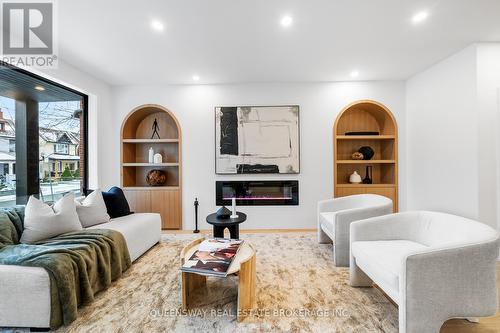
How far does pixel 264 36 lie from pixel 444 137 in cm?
269

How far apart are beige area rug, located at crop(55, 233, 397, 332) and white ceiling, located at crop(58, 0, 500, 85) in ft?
8.18

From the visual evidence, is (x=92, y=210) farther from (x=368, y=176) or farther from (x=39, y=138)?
(x=368, y=176)

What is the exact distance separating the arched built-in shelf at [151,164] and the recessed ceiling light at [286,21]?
234 cm

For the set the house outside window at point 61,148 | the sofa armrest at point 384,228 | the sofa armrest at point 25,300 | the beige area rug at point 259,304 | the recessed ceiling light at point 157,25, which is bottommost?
the beige area rug at point 259,304

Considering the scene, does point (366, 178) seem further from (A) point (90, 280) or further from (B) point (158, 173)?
(A) point (90, 280)

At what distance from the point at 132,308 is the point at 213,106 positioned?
2952 millimetres

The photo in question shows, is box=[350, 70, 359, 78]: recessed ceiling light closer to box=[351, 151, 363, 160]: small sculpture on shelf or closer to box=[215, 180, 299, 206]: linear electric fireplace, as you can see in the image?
box=[351, 151, 363, 160]: small sculpture on shelf

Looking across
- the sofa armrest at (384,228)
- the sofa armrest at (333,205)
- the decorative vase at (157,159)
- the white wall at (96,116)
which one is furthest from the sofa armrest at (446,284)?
the white wall at (96,116)

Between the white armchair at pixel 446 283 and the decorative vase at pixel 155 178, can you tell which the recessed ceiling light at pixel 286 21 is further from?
the decorative vase at pixel 155 178

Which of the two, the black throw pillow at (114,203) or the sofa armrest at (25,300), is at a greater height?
the black throw pillow at (114,203)

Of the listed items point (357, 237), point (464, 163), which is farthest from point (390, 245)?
point (464, 163)

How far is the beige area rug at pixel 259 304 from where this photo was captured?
5.24ft

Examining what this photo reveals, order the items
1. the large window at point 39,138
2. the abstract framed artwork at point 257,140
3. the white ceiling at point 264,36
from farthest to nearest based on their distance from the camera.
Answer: the abstract framed artwork at point 257,140 < the large window at point 39,138 < the white ceiling at point 264,36

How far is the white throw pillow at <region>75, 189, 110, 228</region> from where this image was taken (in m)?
2.54
